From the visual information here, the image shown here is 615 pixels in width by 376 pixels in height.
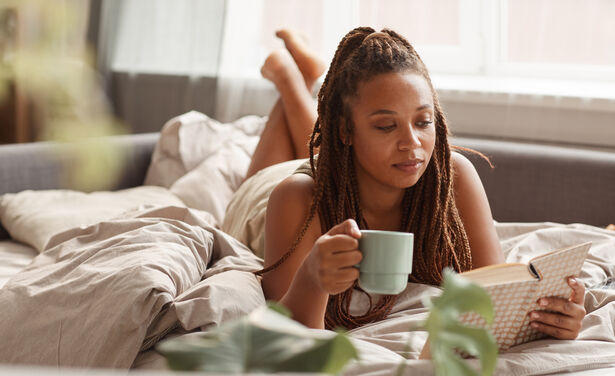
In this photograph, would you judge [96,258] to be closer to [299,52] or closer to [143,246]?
[143,246]

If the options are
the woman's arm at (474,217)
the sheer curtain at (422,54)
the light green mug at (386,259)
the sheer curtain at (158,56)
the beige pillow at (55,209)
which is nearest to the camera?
the light green mug at (386,259)

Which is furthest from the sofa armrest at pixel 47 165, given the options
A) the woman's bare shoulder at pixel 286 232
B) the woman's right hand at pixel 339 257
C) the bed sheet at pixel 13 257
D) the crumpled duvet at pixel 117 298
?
the woman's right hand at pixel 339 257

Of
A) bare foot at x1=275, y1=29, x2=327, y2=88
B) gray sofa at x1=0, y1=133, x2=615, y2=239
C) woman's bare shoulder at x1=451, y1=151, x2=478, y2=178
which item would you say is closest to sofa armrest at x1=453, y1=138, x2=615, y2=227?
gray sofa at x1=0, y1=133, x2=615, y2=239

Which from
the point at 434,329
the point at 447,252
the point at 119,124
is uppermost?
the point at 434,329

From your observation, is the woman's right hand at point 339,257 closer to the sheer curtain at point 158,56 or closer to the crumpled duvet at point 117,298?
the crumpled duvet at point 117,298

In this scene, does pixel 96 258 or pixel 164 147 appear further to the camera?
pixel 164 147

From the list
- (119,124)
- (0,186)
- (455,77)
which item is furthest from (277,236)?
(119,124)

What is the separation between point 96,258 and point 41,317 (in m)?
0.16

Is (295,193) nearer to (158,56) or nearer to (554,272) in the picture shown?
(554,272)

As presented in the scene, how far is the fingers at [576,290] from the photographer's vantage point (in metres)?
0.98

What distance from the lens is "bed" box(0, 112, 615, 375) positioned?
40.4 inches

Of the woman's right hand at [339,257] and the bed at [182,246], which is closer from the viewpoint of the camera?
the woman's right hand at [339,257]

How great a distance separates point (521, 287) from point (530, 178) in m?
1.06

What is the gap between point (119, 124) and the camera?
3.19 m
